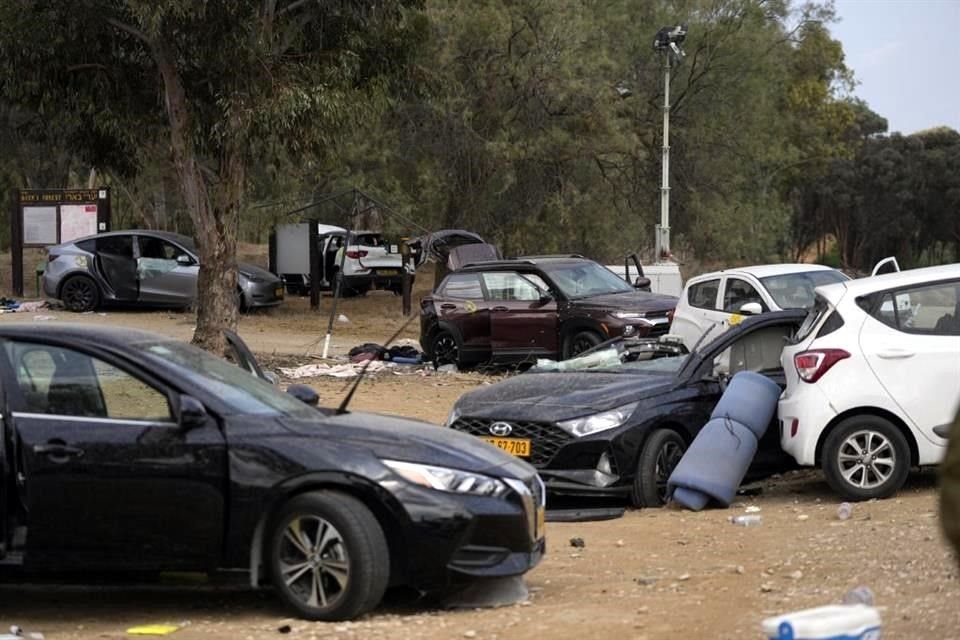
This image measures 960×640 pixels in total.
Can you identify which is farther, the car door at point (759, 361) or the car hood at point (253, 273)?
the car hood at point (253, 273)

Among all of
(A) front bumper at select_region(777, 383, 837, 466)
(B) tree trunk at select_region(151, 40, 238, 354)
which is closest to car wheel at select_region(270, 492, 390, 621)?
(A) front bumper at select_region(777, 383, 837, 466)

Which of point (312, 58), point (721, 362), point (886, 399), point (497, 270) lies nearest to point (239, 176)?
point (312, 58)

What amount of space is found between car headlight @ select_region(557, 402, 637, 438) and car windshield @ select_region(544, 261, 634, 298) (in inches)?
387

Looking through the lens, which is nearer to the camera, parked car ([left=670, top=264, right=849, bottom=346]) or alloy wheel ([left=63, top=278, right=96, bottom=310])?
parked car ([left=670, top=264, right=849, bottom=346])

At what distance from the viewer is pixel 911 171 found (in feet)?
241

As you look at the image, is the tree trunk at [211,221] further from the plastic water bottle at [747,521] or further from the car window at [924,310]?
the car window at [924,310]

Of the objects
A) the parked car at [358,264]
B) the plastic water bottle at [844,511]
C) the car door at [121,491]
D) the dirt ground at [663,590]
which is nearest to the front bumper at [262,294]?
the parked car at [358,264]

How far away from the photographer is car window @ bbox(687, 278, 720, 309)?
1798cm

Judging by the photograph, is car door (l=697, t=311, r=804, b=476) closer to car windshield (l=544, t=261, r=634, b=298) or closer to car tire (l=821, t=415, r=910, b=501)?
car tire (l=821, t=415, r=910, b=501)

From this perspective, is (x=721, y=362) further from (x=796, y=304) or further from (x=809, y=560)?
(x=796, y=304)

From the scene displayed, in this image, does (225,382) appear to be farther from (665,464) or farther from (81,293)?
(81,293)

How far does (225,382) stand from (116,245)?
23182 mm

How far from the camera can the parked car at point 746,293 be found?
17.4 meters

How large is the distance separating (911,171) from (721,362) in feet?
214
